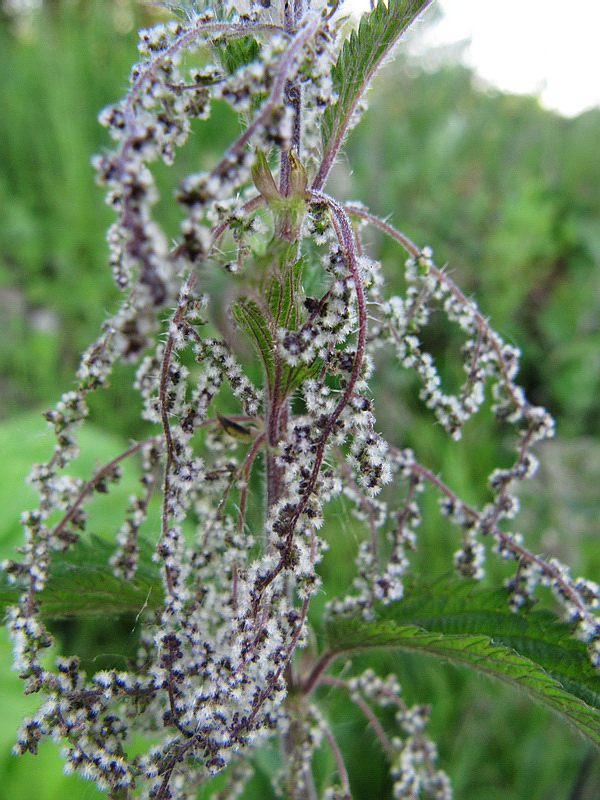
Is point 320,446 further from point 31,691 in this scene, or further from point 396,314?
point 31,691

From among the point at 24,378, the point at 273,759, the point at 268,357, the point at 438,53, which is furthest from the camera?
the point at 438,53

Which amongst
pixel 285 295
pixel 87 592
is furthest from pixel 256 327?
pixel 87 592

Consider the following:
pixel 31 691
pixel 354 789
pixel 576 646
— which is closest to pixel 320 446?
pixel 31 691

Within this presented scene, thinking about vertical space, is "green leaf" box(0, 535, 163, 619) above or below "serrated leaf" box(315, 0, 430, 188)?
below

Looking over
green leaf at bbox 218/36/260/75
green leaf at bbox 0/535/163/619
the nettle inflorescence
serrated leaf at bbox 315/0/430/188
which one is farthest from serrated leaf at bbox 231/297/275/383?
green leaf at bbox 0/535/163/619

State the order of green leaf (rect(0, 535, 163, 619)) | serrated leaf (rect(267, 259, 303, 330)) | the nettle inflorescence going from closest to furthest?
the nettle inflorescence → serrated leaf (rect(267, 259, 303, 330)) → green leaf (rect(0, 535, 163, 619))

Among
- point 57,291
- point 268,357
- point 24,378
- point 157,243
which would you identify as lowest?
point 157,243

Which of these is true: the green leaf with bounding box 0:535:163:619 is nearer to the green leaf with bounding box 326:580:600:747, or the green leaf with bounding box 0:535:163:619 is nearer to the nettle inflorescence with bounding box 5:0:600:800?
the nettle inflorescence with bounding box 5:0:600:800
